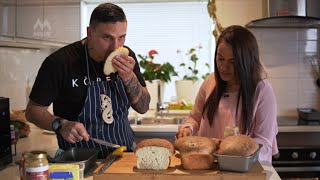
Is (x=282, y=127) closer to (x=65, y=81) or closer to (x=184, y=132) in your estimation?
(x=184, y=132)

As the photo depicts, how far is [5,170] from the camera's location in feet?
5.17

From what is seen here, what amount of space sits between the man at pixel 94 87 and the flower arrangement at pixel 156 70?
59.4 inches

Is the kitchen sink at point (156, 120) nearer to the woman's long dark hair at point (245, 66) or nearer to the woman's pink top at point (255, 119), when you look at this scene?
the woman's pink top at point (255, 119)

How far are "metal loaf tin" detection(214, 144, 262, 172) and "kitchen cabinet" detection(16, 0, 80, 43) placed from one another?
1.21 m

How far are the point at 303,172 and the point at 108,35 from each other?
163 centimetres

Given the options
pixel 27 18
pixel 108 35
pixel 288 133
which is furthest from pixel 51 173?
pixel 288 133

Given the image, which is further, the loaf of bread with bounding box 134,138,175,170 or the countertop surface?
the countertop surface

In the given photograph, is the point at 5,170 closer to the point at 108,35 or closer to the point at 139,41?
the point at 108,35

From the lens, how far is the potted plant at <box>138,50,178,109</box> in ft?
10.6

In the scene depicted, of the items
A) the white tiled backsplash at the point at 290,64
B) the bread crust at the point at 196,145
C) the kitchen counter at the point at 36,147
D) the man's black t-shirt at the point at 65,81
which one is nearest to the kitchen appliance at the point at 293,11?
the white tiled backsplash at the point at 290,64

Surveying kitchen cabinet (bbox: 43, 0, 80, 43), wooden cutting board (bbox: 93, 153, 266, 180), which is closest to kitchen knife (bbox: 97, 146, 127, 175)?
wooden cutting board (bbox: 93, 153, 266, 180)

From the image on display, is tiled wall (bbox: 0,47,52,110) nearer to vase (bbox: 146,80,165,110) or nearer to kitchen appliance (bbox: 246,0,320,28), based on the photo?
vase (bbox: 146,80,165,110)

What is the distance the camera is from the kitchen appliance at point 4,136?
5.48 ft

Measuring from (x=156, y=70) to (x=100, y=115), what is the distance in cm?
166
